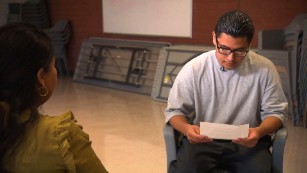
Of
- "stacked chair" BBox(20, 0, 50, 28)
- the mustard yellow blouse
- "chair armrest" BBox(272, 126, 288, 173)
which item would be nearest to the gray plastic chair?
"chair armrest" BBox(272, 126, 288, 173)

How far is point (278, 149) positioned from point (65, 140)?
1170 millimetres

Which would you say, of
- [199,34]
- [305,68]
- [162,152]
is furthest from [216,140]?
[199,34]

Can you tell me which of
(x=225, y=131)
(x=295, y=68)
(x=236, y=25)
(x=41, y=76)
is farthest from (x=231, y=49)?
(x=295, y=68)

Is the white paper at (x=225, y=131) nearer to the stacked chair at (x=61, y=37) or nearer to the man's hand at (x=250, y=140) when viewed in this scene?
the man's hand at (x=250, y=140)

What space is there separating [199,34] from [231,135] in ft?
13.8

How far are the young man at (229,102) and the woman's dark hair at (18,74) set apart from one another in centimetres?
97

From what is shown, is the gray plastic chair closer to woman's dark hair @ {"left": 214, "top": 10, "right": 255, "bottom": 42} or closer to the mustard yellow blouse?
woman's dark hair @ {"left": 214, "top": 10, "right": 255, "bottom": 42}

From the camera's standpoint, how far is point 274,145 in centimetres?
196

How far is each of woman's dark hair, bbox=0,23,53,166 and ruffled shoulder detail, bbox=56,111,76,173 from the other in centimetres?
8

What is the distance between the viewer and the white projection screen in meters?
5.99

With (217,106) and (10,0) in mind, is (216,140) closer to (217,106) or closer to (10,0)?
(217,106)

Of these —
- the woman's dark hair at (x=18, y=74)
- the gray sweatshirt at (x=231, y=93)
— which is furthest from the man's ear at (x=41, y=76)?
the gray sweatshirt at (x=231, y=93)

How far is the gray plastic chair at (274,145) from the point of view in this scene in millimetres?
1947

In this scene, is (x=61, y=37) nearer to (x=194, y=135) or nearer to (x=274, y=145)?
Result: (x=194, y=135)
